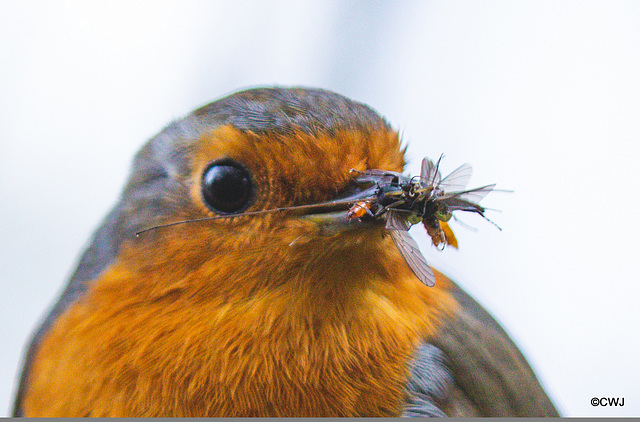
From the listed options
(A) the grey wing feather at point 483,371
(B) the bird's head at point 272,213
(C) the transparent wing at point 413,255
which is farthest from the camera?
(A) the grey wing feather at point 483,371

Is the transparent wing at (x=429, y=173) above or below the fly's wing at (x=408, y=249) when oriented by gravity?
above

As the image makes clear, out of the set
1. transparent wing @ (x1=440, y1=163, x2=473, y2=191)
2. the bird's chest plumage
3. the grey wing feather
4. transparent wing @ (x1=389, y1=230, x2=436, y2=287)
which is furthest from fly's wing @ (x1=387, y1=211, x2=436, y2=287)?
the grey wing feather

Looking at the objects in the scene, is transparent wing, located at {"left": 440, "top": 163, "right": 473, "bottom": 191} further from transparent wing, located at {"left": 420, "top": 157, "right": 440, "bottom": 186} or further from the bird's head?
the bird's head

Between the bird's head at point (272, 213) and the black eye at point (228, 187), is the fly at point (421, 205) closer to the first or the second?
the bird's head at point (272, 213)

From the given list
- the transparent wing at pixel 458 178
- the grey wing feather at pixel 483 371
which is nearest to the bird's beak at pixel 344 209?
the transparent wing at pixel 458 178

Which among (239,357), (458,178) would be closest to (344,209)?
(458,178)

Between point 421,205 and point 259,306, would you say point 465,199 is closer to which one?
point 421,205
